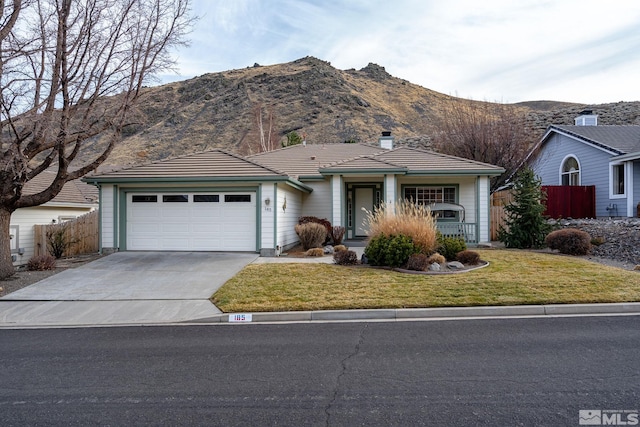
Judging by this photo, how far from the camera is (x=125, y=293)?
995 centimetres

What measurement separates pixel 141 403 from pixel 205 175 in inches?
435

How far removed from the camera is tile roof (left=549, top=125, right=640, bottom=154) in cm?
1981

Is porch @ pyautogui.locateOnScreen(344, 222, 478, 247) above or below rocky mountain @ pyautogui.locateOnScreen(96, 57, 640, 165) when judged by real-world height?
below

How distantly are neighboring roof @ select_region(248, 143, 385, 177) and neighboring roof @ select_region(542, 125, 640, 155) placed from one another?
31.5 feet

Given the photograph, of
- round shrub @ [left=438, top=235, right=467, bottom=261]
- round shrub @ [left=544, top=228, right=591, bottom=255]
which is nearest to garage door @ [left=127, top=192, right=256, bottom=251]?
round shrub @ [left=438, top=235, right=467, bottom=261]

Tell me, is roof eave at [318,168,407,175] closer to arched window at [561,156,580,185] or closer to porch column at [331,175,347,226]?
porch column at [331,175,347,226]

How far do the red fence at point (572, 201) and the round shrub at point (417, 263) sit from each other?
1298 centimetres

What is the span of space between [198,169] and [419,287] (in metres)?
9.13

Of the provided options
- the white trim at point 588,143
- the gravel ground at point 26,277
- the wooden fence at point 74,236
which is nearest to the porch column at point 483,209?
the white trim at point 588,143

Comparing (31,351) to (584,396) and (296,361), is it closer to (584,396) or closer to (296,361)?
(296,361)

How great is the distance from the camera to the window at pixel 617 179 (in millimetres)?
19906

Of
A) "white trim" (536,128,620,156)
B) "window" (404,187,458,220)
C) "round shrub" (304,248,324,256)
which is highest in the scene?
"white trim" (536,128,620,156)

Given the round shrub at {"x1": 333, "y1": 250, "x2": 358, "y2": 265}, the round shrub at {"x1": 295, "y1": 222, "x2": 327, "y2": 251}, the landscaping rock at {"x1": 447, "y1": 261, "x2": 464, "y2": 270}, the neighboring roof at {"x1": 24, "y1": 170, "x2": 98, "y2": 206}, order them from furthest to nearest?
the neighboring roof at {"x1": 24, "y1": 170, "x2": 98, "y2": 206} < the round shrub at {"x1": 295, "y1": 222, "x2": 327, "y2": 251} < the round shrub at {"x1": 333, "y1": 250, "x2": 358, "y2": 265} < the landscaping rock at {"x1": 447, "y1": 261, "x2": 464, "y2": 270}

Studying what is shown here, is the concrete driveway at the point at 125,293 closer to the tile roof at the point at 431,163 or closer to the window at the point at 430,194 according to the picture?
the tile roof at the point at 431,163
